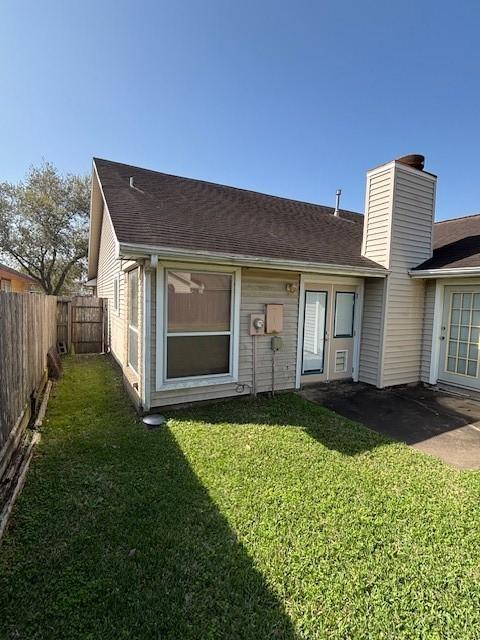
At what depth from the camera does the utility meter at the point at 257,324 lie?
19.4 feet

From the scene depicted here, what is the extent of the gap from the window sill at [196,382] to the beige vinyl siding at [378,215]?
14.3 feet

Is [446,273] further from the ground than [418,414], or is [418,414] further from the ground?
[446,273]

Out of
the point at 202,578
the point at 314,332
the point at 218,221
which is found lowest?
the point at 202,578

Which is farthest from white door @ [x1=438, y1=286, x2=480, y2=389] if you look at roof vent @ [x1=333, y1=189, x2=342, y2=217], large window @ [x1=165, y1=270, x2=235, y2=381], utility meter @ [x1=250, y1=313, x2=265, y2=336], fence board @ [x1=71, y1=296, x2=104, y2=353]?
fence board @ [x1=71, y1=296, x2=104, y2=353]

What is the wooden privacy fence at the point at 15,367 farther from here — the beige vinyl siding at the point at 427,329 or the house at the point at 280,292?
the beige vinyl siding at the point at 427,329

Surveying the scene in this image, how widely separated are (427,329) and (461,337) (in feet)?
2.32

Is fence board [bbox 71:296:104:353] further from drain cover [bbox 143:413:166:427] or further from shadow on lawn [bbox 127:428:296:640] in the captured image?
shadow on lawn [bbox 127:428:296:640]

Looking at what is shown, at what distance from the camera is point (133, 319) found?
6.32m

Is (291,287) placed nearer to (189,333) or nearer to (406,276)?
(189,333)

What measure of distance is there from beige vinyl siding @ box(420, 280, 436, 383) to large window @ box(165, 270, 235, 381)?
15.7 feet

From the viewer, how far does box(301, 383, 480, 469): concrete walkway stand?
4.34m

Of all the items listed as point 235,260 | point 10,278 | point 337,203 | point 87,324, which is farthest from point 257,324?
point 10,278

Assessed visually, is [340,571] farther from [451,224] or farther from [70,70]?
[70,70]

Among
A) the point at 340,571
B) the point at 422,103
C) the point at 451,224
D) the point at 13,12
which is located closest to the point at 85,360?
the point at 13,12
